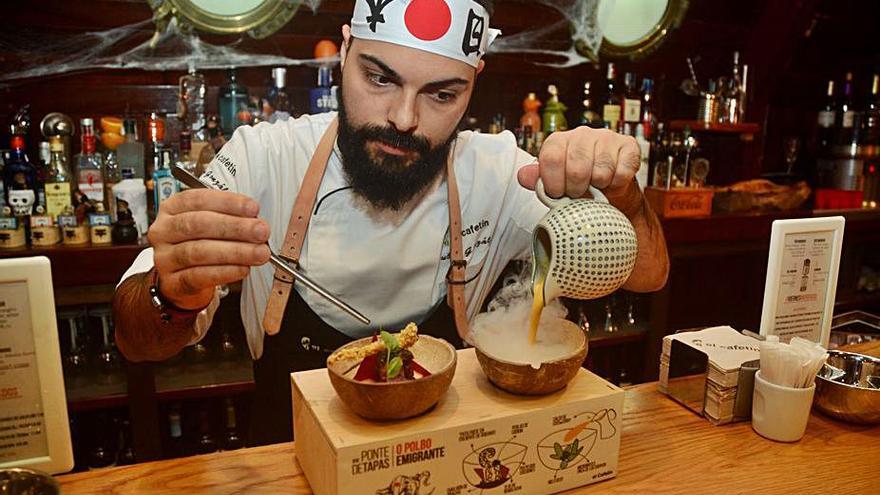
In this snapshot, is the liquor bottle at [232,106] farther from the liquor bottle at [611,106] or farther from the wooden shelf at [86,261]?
the liquor bottle at [611,106]

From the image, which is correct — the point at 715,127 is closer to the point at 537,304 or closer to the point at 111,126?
the point at 537,304

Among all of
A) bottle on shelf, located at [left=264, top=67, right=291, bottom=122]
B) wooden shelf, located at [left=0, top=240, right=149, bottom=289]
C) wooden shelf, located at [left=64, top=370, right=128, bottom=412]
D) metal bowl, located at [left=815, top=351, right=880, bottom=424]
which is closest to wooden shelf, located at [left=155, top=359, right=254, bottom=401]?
wooden shelf, located at [left=64, top=370, right=128, bottom=412]

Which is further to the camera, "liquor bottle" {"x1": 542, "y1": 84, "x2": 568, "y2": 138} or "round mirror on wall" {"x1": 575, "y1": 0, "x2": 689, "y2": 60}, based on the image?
"round mirror on wall" {"x1": 575, "y1": 0, "x2": 689, "y2": 60}

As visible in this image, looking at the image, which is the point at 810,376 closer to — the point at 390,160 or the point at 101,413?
the point at 390,160

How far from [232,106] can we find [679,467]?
2265 millimetres

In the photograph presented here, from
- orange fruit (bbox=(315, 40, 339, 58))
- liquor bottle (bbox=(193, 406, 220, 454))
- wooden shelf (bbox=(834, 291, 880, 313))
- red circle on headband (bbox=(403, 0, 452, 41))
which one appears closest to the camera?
red circle on headband (bbox=(403, 0, 452, 41))

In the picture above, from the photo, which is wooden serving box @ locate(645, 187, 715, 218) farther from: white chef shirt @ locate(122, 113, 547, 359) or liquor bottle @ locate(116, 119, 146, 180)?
liquor bottle @ locate(116, 119, 146, 180)

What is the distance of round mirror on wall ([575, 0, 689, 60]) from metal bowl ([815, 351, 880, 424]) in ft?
7.93

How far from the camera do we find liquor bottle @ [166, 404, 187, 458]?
8.87 ft

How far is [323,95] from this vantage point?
278cm

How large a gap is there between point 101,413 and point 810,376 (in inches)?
103

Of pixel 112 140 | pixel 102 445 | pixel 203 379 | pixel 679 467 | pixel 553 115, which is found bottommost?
pixel 102 445

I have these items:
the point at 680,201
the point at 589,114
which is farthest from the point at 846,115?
the point at 589,114

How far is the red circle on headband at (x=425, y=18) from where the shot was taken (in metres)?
1.77
